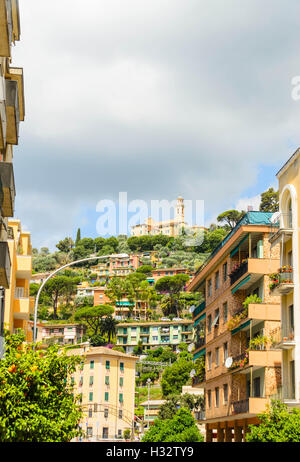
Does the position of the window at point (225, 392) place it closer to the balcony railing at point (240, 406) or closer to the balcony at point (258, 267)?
the balcony railing at point (240, 406)

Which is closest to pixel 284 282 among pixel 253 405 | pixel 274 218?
pixel 274 218

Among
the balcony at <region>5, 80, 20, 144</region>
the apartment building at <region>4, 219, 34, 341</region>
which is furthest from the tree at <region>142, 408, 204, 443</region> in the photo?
the balcony at <region>5, 80, 20, 144</region>

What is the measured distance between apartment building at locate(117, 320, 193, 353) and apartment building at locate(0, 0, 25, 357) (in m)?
138

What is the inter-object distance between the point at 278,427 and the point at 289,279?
6912mm

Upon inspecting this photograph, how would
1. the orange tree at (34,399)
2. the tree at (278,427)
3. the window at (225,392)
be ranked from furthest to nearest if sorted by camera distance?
the window at (225,392) → the tree at (278,427) → the orange tree at (34,399)

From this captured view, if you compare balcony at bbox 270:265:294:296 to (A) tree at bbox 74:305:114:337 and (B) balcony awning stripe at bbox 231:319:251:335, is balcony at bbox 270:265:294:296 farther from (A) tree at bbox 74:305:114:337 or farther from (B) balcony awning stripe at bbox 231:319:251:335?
(A) tree at bbox 74:305:114:337

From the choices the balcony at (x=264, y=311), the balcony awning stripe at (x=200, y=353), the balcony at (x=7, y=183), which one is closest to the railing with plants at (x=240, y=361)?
the balcony at (x=264, y=311)

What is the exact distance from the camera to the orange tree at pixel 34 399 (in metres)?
20.7

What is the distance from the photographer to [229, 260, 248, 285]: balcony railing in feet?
137

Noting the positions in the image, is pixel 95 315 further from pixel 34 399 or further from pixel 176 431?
pixel 34 399

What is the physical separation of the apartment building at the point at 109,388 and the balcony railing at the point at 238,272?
64.2 m

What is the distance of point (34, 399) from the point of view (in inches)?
848

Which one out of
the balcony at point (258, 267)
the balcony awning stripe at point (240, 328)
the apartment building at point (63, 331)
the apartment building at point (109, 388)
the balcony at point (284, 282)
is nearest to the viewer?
the balcony at point (284, 282)
